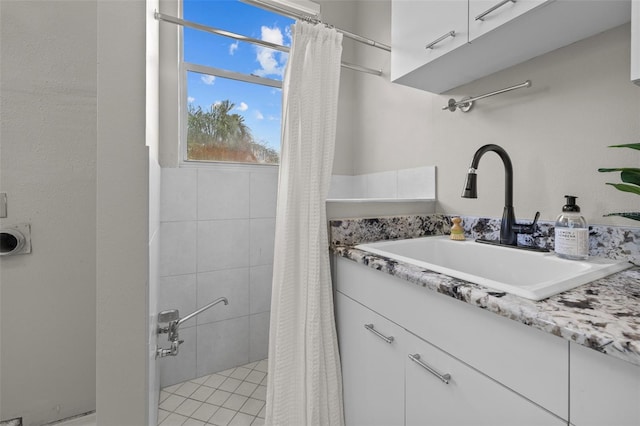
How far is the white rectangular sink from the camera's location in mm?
611

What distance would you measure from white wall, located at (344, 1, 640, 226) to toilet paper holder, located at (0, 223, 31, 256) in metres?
1.67

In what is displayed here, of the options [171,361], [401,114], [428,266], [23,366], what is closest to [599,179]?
[428,266]

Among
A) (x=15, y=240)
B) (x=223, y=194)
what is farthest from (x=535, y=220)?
(x=15, y=240)

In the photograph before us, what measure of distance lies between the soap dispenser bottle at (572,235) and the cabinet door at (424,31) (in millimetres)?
665

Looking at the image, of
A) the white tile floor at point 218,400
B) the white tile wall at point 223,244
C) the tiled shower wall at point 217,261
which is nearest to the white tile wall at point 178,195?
the tiled shower wall at point 217,261

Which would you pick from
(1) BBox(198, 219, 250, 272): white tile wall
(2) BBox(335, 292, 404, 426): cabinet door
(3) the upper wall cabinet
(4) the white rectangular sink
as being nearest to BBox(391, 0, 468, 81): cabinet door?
(3) the upper wall cabinet

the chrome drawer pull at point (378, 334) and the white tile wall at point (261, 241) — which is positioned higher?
the white tile wall at point (261, 241)

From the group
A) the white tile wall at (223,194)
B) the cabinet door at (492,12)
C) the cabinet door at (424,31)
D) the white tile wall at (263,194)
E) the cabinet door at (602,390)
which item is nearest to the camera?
the cabinet door at (602,390)

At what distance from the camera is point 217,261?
1757 millimetres

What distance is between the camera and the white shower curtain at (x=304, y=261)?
102cm

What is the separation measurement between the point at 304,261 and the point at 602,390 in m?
0.80

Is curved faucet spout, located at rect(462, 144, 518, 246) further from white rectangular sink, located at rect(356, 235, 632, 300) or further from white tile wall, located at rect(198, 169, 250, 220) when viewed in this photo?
white tile wall, located at rect(198, 169, 250, 220)

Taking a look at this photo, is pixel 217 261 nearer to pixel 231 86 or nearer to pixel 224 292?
pixel 224 292

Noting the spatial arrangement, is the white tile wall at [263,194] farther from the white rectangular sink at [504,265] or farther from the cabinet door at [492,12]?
the cabinet door at [492,12]
